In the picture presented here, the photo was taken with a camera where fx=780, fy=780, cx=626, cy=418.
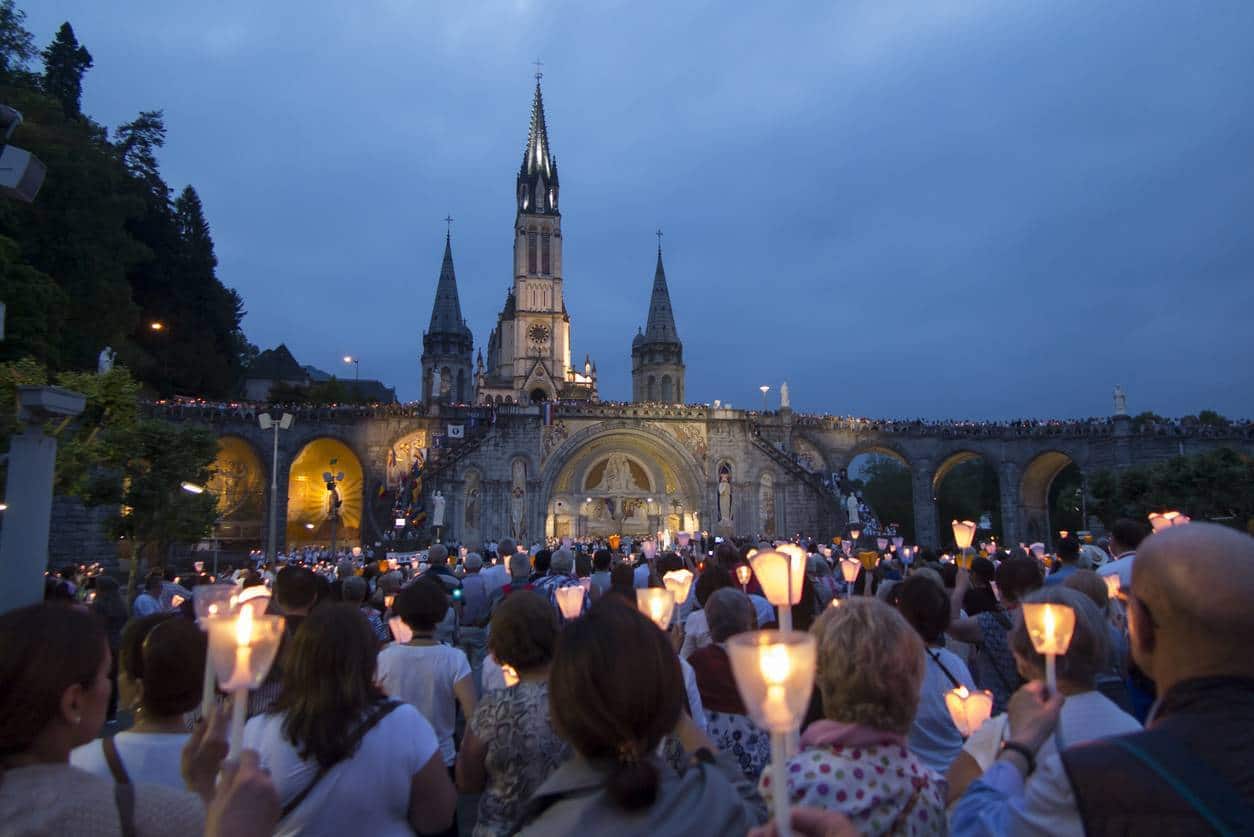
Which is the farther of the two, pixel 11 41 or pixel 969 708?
pixel 11 41

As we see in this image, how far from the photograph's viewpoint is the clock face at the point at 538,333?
214 feet

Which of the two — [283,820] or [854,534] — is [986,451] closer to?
[854,534]

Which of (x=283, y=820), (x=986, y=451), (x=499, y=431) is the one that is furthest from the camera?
(x=986, y=451)

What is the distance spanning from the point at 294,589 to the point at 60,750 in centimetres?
315

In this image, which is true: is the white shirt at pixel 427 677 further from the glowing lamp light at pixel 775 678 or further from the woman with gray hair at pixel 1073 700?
the glowing lamp light at pixel 775 678

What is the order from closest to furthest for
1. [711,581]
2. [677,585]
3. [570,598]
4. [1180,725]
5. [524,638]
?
[1180,725]
[524,638]
[570,598]
[677,585]
[711,581]

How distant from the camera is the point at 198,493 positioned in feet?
71.6

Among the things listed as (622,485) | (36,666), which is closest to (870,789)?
(36,666)

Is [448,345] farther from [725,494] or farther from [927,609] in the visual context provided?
[927,609]

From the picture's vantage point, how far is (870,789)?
2281 mm

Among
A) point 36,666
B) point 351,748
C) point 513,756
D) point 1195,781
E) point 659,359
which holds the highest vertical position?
point 659,359

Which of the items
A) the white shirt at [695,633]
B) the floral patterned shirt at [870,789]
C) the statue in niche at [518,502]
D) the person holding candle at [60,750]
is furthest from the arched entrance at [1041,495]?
the person holding candle at [60,750]

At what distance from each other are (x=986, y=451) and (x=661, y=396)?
27.4m

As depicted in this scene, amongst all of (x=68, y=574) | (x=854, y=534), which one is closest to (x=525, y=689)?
(x=68, y=574)
